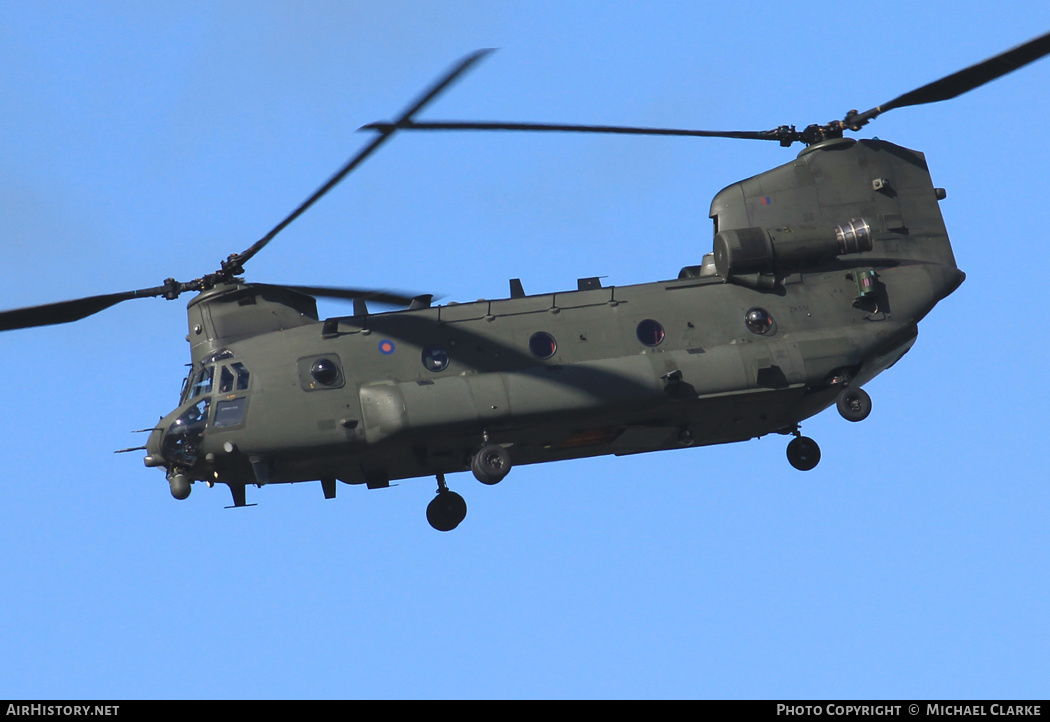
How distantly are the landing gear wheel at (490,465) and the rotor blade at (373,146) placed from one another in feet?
18.1

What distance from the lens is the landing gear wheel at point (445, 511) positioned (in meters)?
30.6

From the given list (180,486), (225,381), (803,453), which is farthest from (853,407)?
(180,486)

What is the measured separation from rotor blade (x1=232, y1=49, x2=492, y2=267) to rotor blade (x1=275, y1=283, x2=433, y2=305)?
1.33 meters

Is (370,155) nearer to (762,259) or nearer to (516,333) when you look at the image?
(516,333)

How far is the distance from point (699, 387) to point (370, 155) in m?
7.97

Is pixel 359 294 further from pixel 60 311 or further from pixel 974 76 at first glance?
pixel 974 76

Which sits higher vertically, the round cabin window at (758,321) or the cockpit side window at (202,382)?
the round cabin window at (758,321)

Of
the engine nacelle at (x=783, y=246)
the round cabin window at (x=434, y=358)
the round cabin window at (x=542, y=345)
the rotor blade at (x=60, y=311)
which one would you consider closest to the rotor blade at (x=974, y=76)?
the engine nacelle at (x=783, y=246)

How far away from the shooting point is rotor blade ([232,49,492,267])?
79.0ft

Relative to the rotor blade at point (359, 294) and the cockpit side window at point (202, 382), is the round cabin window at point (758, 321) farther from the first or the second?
the cockpit side window at point (202, 382)

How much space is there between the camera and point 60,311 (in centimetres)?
2914

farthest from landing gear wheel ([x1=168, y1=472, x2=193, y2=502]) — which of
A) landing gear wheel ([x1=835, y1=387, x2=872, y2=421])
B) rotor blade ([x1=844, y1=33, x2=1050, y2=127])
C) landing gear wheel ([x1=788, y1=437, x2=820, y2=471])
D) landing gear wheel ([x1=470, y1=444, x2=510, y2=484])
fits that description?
rotor blade ([x1=844, y1=33, x2=1050, y2=127])

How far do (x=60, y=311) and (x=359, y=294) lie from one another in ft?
18.6
